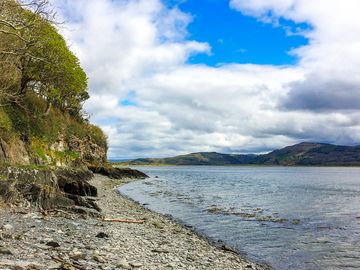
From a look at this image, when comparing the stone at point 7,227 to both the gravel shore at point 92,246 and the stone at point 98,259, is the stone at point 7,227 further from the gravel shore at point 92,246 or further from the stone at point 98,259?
the stone at point 98,259

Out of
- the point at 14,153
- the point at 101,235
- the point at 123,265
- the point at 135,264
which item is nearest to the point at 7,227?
the point at 101,235

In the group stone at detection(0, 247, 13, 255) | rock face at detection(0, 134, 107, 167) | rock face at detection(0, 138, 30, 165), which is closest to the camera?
stone at detection(0, 247, 13, 255)

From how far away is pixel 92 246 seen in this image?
16.4 m

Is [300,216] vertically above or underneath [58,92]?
underneath

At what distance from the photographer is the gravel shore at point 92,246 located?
1305 cm

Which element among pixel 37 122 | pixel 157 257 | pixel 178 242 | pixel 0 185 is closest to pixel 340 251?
pixel 178 242

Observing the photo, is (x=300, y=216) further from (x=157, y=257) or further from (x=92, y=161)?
(x=92, y=161)

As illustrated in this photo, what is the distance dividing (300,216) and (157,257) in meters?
26.7

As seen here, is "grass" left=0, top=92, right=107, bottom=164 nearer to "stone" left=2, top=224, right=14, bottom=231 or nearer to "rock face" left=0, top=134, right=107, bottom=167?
"rock face" left=0, top=134, right=107, bottom=167

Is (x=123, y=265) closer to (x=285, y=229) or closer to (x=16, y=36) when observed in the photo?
(x=16, y=36)

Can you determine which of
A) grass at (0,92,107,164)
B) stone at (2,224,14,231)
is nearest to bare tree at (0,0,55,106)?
grass at (0,92,107,164)

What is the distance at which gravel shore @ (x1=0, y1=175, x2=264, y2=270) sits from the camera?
13.0 metres

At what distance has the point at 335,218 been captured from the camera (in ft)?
125

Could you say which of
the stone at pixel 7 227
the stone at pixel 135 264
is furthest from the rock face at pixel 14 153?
the stone at pixel 135 264
